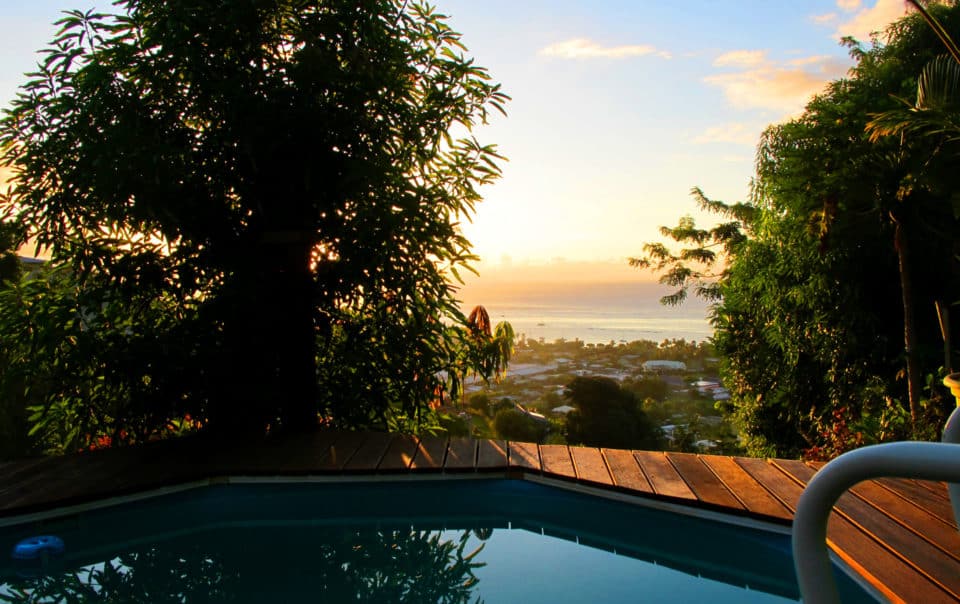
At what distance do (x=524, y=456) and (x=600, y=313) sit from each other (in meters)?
7.06

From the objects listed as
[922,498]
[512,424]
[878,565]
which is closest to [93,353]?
[878,565]

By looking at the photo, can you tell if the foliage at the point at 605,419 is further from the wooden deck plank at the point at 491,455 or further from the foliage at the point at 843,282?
the wooden deck plank at the point at 491,455

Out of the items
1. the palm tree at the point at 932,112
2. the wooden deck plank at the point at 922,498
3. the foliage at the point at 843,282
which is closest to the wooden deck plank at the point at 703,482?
the wooden deck plank at the point at 922,498

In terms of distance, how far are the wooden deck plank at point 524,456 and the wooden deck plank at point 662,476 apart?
1.88ft

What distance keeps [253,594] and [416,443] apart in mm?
1459

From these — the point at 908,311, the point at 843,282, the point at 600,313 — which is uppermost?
the point at 843,282

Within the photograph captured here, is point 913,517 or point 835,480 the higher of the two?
point 835,480

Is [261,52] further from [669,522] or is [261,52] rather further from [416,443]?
[669,522]

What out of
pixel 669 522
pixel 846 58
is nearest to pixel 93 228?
pixel 669 522

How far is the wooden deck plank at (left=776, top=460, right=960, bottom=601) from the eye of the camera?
2.00 m

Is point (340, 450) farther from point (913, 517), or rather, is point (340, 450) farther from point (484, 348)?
point (913, 517)

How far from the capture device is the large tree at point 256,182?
11.9ft

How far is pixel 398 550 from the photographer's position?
296cm

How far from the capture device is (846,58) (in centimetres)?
985
